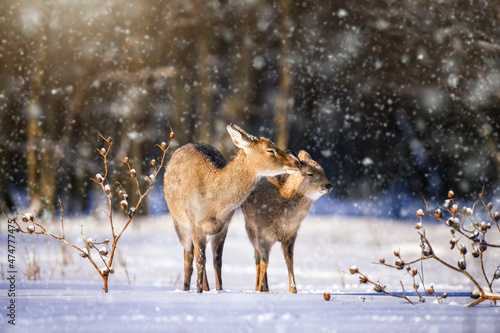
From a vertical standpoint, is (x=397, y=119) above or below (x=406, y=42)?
below

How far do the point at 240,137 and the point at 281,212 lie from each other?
95cm

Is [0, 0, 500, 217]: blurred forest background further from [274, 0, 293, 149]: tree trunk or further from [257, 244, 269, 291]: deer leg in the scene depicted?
[257, 244, 269, 291]: deer leg

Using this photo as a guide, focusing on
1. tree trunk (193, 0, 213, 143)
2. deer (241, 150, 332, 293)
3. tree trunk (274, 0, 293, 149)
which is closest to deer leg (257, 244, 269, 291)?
deer (241, 150, 332, 293)

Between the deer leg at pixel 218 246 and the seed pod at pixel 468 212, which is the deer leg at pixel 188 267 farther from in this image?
the seed pod at pixel 468 212

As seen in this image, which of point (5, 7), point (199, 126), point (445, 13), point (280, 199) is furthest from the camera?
point (5, 7)

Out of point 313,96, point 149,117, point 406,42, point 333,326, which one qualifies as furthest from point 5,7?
point 333,326

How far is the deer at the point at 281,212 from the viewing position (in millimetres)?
5785

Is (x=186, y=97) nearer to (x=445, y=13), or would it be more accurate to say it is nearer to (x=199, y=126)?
(x=199, y=126)

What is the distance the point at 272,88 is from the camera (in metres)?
11.2

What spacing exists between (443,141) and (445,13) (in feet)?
8.64

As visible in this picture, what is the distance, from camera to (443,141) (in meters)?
11.5

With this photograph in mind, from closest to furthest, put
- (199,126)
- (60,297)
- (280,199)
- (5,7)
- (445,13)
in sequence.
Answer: (60,297) → (280,199) → (199,126) → (445,13) → (5,7)

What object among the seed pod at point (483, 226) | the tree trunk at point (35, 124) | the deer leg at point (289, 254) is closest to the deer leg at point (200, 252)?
the deer leg at point (289, 254)

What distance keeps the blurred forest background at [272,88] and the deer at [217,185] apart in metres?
4.58
